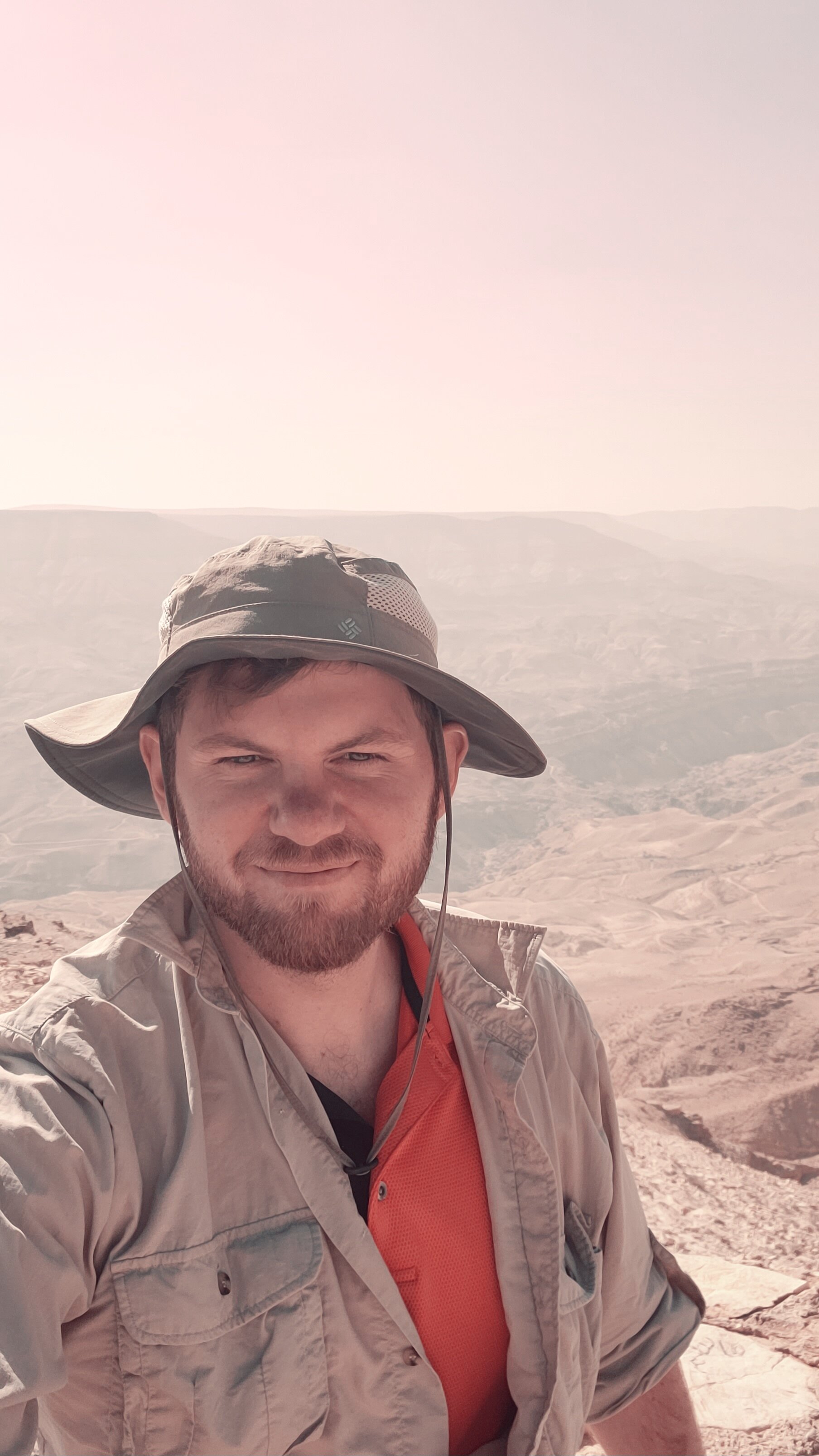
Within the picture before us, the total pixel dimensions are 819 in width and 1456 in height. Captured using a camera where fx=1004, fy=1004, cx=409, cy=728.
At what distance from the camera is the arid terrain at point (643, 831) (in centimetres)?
450

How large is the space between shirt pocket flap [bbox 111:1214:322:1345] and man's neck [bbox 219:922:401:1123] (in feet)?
0.80

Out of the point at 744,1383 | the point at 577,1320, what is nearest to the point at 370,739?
the point at 577,1320

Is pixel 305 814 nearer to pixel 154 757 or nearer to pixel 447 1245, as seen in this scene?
pixel 154 757

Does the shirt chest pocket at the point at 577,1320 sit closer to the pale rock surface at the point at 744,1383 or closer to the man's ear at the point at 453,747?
the man's ear at the point at 453,747

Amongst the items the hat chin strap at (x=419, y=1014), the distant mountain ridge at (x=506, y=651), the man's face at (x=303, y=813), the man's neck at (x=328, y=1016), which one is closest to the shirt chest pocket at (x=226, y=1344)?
the hat chin strap at (x=419, y=1014)

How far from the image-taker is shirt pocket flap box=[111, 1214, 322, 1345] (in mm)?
1119

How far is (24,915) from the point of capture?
7609 millimetres

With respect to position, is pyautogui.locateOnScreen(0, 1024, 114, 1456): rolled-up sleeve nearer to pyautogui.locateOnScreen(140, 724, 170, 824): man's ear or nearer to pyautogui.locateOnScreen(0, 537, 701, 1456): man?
pyautogui.locateOnScreen(0, 537, 701, 1456): man

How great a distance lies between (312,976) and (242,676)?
43 cm

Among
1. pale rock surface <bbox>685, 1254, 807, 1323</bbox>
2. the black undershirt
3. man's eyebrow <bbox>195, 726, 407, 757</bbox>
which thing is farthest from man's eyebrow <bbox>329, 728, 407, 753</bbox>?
pale rock surface <bbox>685, 1254, 807, 1323</bbox>

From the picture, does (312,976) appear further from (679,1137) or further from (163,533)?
(163,533)

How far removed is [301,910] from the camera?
4.37ft

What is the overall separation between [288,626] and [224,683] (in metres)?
0.13

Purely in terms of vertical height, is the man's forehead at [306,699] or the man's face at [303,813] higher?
the man's forehead at [306,699]
